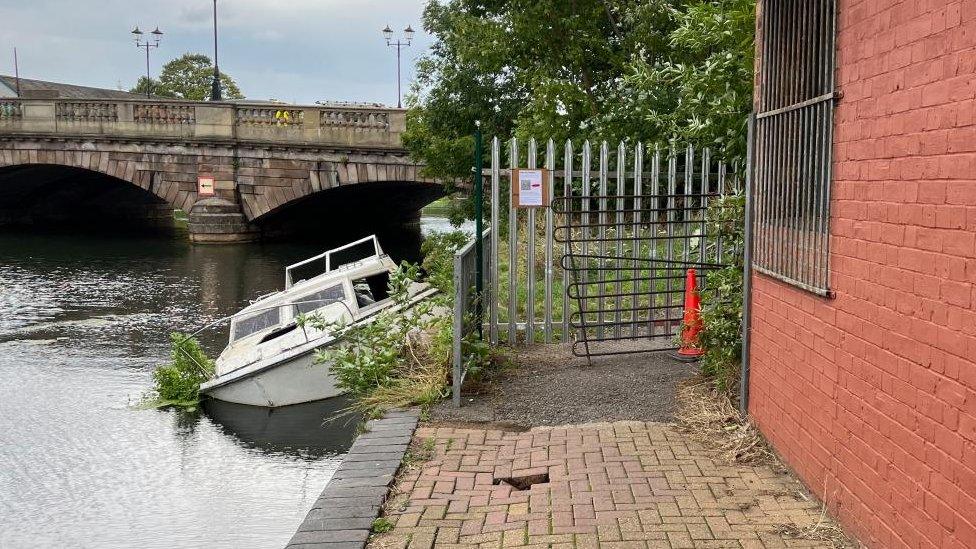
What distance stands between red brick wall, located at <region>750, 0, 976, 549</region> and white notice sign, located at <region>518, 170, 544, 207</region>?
385 cm

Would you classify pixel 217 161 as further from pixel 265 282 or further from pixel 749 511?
pixel 749 511

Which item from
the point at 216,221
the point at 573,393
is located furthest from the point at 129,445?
the point at 216,221

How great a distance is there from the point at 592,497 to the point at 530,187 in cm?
416

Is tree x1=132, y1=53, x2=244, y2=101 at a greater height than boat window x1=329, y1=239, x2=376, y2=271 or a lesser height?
greater

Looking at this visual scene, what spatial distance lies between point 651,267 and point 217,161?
933 inches

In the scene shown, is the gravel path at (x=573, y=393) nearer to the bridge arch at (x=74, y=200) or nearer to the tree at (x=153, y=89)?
the bridge arch at (x=74, y=200)

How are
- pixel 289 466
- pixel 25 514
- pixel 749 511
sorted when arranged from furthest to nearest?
pixel 289 466
pixel 25 514
pixel 749 511

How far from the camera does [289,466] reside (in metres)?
9.57

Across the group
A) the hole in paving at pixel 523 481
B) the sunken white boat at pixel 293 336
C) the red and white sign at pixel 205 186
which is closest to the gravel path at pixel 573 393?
the hole in paving at pixel 523 481

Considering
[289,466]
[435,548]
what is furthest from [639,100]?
[435,548]

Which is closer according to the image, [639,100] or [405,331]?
[405,331]

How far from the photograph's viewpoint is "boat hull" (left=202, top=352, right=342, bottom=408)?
11172mm

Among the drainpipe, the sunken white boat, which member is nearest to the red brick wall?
the drainpipe

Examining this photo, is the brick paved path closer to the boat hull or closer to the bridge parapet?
the boat hull
